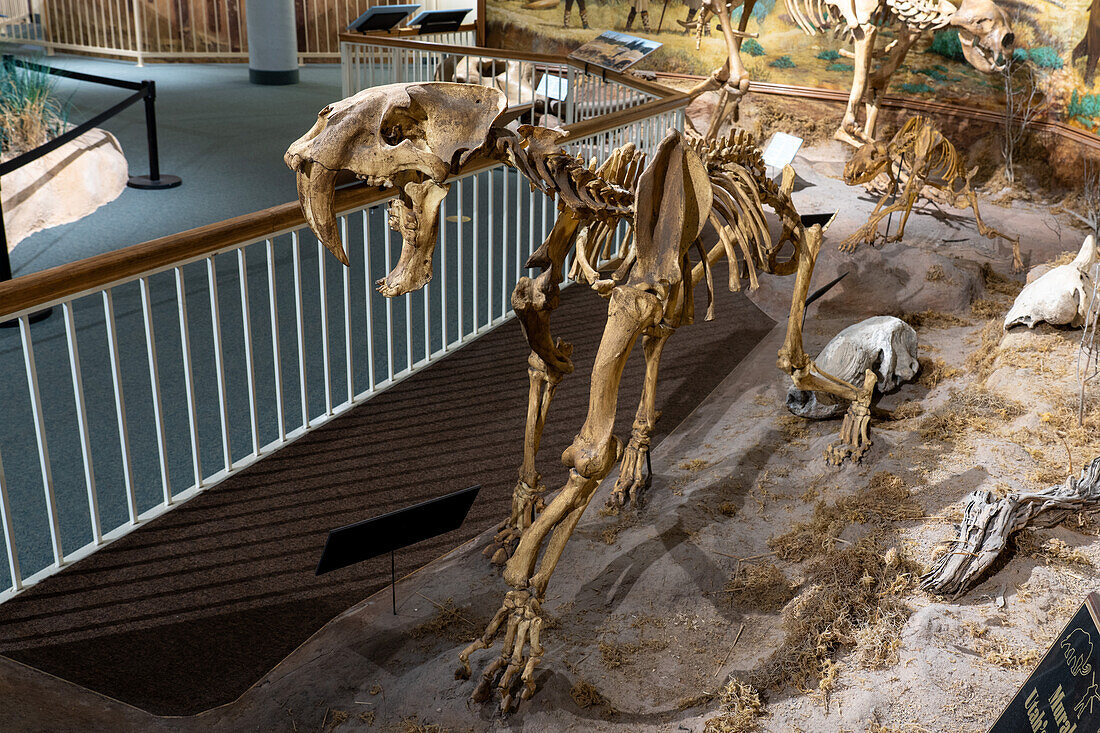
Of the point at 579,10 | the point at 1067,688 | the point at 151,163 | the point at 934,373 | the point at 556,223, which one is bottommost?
the point at 934,373

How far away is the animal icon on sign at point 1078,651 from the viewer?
1794 millimetres

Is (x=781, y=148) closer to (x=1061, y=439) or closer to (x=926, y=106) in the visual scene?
(x=1061, y=439)

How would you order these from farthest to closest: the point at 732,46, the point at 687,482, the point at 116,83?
the point at 732,46 < the point at 116,83 < the point at 687,482

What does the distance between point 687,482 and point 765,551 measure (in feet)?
1.95

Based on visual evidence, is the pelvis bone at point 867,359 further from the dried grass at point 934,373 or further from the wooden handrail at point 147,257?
the wooden handrail at point 147,257

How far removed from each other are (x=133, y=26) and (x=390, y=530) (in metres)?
13.7

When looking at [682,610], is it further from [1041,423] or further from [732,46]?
[732,46]

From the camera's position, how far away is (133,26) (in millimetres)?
13766

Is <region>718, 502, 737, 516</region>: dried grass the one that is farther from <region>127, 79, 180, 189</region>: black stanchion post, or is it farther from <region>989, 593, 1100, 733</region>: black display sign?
<region>127, 79, 180, 189</region>: black stanchion post

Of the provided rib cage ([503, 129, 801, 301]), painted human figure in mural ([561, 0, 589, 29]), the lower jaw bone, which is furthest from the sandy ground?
painted human figure in mural ([561, 0, 589, 29])

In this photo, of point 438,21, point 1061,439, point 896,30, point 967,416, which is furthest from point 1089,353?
point 438,21

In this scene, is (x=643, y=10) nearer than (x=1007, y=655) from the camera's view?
No

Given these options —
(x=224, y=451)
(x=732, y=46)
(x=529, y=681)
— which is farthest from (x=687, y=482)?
(x=732, y=46)

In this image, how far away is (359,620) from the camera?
308 cm
